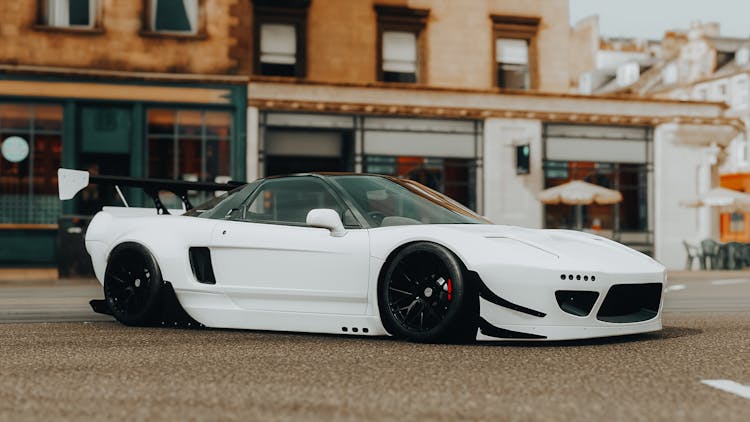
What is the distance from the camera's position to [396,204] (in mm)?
7086

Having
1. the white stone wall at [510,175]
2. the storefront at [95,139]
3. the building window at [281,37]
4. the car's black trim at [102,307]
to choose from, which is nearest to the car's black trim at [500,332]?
the car's black trim at [102,307]

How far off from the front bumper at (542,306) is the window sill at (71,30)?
17028 millimetres

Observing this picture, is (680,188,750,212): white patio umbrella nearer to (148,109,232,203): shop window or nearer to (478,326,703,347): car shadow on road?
(148,109,232,203): shop window

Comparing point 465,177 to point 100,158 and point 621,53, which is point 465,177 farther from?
point 621,53

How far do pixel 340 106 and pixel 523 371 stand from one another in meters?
18.1

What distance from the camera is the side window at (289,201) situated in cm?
729

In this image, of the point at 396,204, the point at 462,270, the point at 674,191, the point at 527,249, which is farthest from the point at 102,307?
the point at 674,191

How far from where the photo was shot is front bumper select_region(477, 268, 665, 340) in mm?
6098

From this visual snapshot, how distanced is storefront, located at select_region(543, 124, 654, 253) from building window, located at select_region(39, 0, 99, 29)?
1057cm

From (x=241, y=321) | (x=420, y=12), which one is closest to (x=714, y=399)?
(x=241, y=321)

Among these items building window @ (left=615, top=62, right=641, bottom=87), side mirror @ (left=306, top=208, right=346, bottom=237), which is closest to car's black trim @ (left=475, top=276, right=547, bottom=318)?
side mirror @ (left=306, top=208, right=346, bottom=237)

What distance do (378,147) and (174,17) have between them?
5.21m

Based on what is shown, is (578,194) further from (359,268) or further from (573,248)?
(359,268)

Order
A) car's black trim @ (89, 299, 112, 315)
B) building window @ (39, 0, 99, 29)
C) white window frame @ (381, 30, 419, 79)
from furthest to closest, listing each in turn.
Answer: white window frame @ (381, 30, 419, 79) → building window @ (39, 0, 99, 29) → car's black trim @ (89, 299, 112, 315)
